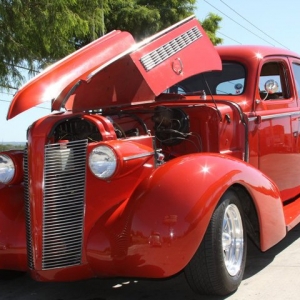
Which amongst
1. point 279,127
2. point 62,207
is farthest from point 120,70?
point 279,127

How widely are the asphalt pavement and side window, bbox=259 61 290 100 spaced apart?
175 cm

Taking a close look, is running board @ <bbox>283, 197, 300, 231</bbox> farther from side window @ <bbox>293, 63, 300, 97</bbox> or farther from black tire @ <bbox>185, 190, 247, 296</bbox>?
side window @ <bbox>293, 63, 300, 97</bbox>

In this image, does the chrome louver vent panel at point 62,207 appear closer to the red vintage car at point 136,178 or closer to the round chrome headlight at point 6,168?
the red vintage car at point 136,178

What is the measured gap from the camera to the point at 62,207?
136 inches

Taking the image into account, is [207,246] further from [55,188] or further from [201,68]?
[201,68]

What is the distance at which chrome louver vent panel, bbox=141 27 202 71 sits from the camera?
4.04 meters

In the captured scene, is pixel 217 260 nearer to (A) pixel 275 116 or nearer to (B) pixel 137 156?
(B) pixel 137 156

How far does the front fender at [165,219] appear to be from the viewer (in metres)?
3.19

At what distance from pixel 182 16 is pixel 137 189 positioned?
17.2m

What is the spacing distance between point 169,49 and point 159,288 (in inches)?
78.3

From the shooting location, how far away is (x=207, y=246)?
339 cm

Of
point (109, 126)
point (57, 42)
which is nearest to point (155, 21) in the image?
point (57, 42)

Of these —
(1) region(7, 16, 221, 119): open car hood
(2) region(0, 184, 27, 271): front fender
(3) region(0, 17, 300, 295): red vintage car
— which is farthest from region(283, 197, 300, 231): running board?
(2) region(0, 184, 27, 271): front fender

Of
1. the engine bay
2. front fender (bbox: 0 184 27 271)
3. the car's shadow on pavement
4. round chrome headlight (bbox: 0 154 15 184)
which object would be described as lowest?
the car's shadow on pavement
